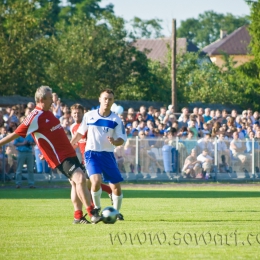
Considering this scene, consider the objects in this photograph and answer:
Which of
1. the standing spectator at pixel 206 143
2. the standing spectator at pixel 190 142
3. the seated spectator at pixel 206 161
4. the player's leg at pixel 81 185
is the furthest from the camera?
the seated spectator at pixel 206 161

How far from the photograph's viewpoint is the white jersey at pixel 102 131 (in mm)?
13641

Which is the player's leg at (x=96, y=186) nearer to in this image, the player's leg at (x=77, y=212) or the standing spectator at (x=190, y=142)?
the player's leg at (x=77, y=212)

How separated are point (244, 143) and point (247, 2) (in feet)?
61.4

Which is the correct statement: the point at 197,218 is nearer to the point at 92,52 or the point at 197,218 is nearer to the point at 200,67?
the point at 92,52

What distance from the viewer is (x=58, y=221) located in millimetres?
13320

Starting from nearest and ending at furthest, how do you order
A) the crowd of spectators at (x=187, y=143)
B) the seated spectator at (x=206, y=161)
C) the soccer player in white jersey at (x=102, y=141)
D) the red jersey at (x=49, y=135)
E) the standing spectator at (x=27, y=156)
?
the red jersey at (x=49, y=135) < the soccer player in white jersey at (x=102, y=141) < the standing spectator at (x=27, y=156) < the crowd of spectators at (x=187, y=143) < the seated spectator at (x=206, y=161)

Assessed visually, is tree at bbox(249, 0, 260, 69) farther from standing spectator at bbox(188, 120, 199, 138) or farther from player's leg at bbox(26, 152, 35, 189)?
player's leg at bbox(26, 152, 35, 189)

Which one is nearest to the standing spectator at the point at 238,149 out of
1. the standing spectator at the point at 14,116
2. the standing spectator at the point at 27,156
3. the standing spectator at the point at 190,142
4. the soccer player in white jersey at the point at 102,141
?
the standing spectator at the point at 190,142

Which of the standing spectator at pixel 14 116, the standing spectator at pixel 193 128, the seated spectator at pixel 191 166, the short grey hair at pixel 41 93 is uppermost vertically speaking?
the short grey hair at pixel 41 93

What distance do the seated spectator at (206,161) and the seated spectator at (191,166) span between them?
147 mm

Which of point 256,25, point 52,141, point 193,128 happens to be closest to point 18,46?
point 256,25

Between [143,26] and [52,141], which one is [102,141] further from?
[143,26]

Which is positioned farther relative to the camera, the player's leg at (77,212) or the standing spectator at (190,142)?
the standing spectator at (190,142)

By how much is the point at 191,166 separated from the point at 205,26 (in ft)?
418
